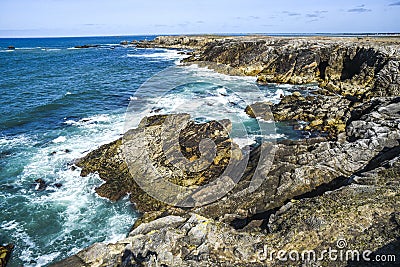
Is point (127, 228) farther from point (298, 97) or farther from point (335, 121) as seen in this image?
point (298, 97)

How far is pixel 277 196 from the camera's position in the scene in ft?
35.8

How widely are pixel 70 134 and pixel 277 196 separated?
19.8 meters

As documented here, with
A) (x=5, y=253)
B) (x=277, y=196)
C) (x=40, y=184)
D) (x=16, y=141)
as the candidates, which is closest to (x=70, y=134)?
(x=16, y=141)

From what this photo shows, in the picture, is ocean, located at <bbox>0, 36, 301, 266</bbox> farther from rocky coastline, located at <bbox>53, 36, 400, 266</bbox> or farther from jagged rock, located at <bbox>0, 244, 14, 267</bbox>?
rocky coastline, located at <bbox>53, 36, 400, 266</bbox>

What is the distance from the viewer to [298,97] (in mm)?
30797

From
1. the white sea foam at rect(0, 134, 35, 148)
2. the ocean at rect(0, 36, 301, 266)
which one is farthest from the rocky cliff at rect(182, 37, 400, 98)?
the white sea foam at rect(0, 134, 35, 148)

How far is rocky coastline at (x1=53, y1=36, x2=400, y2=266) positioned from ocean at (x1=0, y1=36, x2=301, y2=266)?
62.4 inches

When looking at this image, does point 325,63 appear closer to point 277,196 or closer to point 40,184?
point 277,196

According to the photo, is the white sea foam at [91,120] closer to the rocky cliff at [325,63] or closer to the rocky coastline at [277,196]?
the rocky coastline at [277,196]

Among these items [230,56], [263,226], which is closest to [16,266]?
[263,226]

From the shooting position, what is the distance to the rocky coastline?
22.0 feet

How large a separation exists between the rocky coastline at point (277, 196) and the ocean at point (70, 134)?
1.58 metres

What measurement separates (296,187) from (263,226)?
→ 12.5 ft

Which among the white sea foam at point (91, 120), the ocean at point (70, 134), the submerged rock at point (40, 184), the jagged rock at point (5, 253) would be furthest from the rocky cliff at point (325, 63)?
the jagged rock at point (5, 253)
